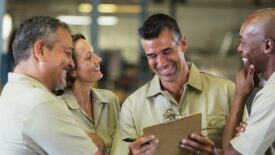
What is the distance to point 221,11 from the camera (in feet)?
46.9

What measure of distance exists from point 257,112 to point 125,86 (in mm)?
10638

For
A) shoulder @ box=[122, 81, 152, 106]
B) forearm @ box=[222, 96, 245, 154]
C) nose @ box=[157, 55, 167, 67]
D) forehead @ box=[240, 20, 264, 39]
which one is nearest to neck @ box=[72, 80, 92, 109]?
shoulder @ box=[122, 81, 152, 106]

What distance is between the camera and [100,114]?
114 inches

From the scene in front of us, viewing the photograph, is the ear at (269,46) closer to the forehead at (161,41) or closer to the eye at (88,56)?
the forehead at (161,41)

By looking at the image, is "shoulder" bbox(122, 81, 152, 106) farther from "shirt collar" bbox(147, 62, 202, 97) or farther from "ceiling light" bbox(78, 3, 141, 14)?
"ceiling light" bbox(78, 3, 141, 14)

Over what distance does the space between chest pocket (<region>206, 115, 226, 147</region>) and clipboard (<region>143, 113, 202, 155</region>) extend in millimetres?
271

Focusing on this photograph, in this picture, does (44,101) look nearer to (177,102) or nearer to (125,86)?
(177,102)

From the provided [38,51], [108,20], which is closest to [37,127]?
[38,51]

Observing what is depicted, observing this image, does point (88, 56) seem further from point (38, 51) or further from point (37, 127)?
point (37, 127)

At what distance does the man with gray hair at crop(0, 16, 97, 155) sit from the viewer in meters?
2.11

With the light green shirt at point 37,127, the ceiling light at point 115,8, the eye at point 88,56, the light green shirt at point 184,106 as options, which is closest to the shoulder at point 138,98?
the light green shirt at point 184,106

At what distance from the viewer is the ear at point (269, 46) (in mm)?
2277

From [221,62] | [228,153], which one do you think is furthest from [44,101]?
[221,62]

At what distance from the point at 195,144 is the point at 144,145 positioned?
0.78ft
